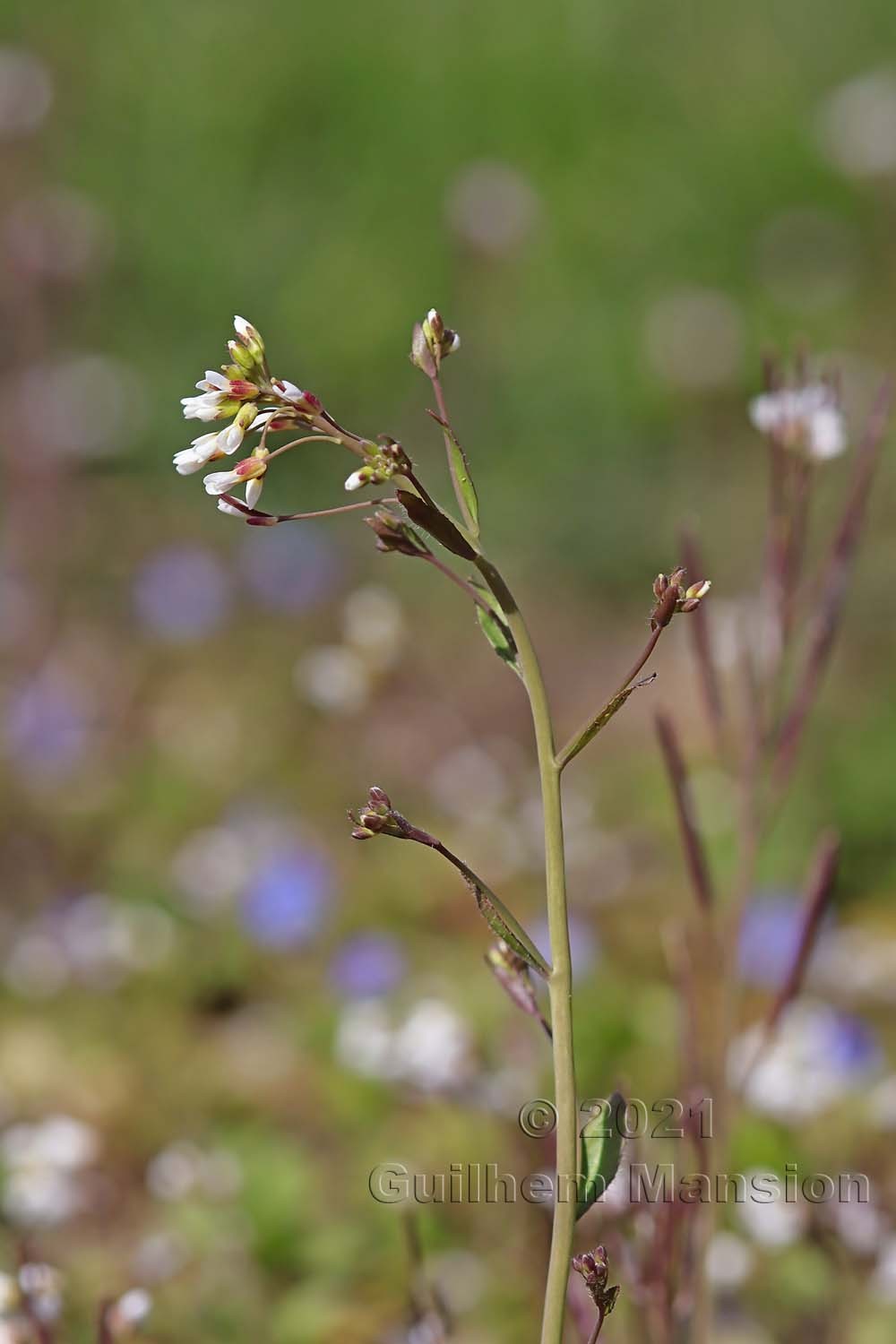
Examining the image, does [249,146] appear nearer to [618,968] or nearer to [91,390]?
[91,390]

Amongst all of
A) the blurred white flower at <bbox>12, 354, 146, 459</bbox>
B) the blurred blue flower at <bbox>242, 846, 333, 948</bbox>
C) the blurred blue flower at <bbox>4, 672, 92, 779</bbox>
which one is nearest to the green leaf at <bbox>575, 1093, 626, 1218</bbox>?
the blurred blue flower at <bbox>242, 846, 333, 948</bbox>

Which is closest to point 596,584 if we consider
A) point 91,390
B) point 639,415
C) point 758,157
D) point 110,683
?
point 639,415

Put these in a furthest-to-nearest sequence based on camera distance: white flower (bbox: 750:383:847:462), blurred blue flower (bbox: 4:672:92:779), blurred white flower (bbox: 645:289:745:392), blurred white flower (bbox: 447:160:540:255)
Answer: blurred white flower (bbox: 447:160:540:255) → blurred white flower (bbox: 645:289:745:392) → blurred blue flower (bbox: 4:672:92:779) → white flower (bbox: 750:383:847:462)

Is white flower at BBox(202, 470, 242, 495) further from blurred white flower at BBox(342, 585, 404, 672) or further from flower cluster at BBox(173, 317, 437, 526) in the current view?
blurred white flower at BBox(342, 585, 404, 672)

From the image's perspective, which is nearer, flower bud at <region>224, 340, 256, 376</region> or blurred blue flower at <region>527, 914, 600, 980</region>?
flower bud at <region>224, 340, 256, 376</region>

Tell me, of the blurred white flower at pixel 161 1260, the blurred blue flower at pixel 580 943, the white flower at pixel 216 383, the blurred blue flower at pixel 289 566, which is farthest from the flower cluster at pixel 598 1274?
the blurred blue flower at pixel 289 566

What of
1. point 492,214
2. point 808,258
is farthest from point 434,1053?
point 808,258
